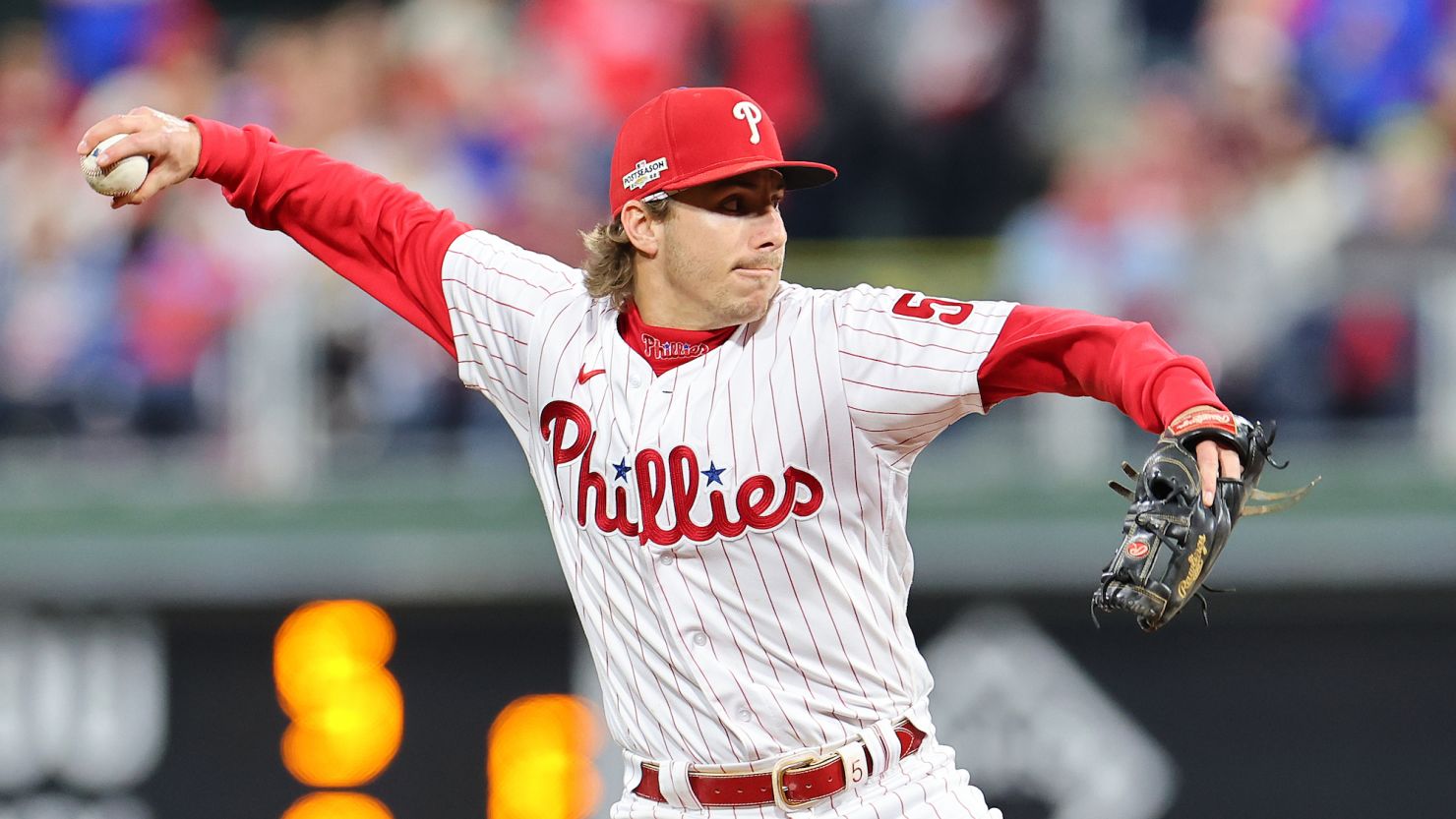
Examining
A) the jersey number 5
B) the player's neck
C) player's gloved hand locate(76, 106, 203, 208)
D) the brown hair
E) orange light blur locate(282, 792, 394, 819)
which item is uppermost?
player's gloved hand locate(76, 106, 203, 208)

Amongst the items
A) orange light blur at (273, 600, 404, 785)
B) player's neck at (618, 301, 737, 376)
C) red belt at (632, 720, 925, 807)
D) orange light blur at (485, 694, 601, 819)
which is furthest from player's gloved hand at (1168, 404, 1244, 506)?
orange light blur at (273, 600, 404, 785)

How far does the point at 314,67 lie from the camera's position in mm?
7605

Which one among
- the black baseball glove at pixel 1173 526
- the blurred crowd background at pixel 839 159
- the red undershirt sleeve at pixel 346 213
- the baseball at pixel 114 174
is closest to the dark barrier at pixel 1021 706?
the blurred crowd background at pixel 839 159

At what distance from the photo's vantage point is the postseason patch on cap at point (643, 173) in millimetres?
3400

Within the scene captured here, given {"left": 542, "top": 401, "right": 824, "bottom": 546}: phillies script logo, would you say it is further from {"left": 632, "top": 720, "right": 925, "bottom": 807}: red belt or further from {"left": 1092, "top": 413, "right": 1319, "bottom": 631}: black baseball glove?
{"left": 1092, "top": 413, "right": 1319, "bottom": 631}: black baseball glove

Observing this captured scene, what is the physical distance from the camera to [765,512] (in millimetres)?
3258

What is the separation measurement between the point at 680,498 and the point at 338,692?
11.3ft

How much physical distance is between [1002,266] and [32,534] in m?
3.32

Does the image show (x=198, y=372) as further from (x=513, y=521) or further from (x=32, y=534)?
(x=513, y=521)

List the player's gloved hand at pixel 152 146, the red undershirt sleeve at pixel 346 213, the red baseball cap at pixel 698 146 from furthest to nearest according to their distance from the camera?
the red undershirt sleeve at pixel 346 213, the player's gloved hand at pixel 152 146, the red baseball cap at pixel 698 146

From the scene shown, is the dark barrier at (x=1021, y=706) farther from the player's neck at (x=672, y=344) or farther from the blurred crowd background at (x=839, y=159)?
the player's neck at (x=672, y=344)

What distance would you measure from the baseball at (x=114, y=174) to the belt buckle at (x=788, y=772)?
1.50 metres

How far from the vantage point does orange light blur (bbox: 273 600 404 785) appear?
252 inches

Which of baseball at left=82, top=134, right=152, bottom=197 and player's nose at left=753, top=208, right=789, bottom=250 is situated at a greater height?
baseball at left=82, top=134, right=152, bottom=197
